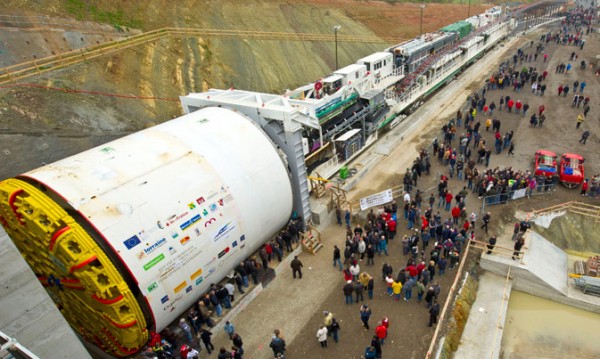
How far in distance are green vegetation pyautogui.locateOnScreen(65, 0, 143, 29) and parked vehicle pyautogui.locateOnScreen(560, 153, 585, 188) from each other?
111ft

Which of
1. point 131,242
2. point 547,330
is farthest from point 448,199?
point 131,242

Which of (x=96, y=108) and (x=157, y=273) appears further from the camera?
(x=96, y=108)

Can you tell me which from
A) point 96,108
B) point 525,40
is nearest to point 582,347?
point 96,108

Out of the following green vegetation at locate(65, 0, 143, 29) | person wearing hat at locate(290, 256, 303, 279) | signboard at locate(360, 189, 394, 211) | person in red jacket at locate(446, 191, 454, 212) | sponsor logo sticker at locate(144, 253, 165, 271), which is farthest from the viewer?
green vegetation at locate(65, 0, 143, 29)

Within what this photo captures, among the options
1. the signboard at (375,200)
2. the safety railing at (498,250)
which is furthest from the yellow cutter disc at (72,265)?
the safety railing at (498,250)

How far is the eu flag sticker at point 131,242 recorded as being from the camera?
10320 millimetres

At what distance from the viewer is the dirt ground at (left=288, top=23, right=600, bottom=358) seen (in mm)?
12413

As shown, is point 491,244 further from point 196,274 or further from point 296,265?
point 196,274

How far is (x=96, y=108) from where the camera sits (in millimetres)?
21141

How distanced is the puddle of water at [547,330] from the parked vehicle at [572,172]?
23.4 feet

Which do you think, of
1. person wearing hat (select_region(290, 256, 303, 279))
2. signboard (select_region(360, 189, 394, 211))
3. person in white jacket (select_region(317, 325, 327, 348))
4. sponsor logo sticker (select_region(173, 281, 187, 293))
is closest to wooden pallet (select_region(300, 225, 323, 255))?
person wearing hat (select_region(290, 256, 303, 279))

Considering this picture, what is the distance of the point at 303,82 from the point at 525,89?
2041 cm

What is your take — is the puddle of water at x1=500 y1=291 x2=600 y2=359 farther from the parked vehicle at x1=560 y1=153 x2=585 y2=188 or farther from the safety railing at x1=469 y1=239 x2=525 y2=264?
the parked vehicle at x1=560 y1=153 x2=585 y2=188

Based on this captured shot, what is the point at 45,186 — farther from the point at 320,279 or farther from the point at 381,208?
the point at 381,208
